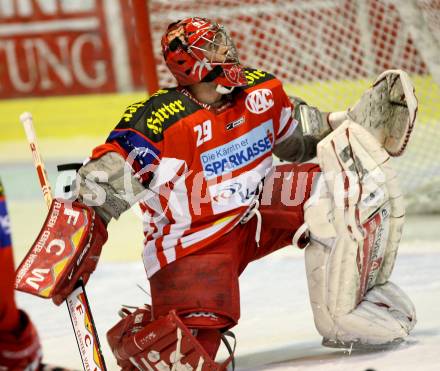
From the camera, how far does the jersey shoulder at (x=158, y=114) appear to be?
2.65m

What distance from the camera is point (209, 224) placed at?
9.08 feet

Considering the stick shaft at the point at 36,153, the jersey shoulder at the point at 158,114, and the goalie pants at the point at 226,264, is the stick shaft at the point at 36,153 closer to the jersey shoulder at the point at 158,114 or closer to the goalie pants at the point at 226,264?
the jersey shoulder at the point at 158,114

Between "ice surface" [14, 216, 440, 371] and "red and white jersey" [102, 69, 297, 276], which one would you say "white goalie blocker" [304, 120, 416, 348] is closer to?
"ice surface" [14, 216, 440, 371]

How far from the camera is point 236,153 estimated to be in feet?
9.08

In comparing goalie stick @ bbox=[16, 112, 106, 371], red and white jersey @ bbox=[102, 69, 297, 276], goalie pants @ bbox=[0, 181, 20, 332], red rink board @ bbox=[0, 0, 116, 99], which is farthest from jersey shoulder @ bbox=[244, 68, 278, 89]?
red rink board @ bbox=[0, 0, 116, 99]

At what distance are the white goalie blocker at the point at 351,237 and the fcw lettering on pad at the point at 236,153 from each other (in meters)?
0.16

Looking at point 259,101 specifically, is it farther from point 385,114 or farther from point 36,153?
point 36,153

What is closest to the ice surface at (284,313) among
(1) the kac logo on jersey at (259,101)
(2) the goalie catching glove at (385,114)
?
(2) the goalie catching glove at (385,114)

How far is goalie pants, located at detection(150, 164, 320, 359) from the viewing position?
8.79ft

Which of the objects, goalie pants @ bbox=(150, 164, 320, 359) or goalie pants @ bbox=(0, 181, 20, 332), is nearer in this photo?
goalie pants @ bbox=(0, 181, 20, 332)

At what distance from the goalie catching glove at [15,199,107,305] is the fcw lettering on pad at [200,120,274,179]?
1.03 ft

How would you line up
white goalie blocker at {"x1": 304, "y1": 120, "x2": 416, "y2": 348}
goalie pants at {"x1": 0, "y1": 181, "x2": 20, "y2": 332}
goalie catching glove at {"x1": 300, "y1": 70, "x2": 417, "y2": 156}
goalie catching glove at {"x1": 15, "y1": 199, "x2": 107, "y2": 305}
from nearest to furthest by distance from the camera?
1. goalie pants at {"x1": 0, "y1": 181, "x2": 20, "y2": 332}
2. goalie catching glove at {"x1": 15, "y1": 199, "x2": 107, "y2": 305}
3. white goalie blocker at {"x1": 304, "y1": 120, "x2": 416, "y2": 348}
4. goalie catching glove at {"x1": 300, "y1": 70, "x2": 417, "y2": 156}

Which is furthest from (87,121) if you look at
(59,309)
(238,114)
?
(238,114)

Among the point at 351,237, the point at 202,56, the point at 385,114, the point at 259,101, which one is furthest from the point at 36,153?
the point at 385,114
